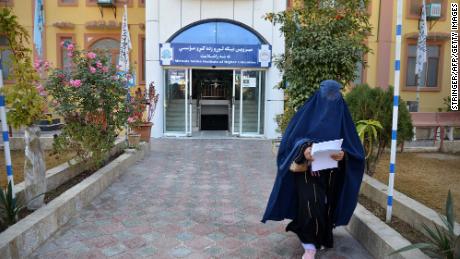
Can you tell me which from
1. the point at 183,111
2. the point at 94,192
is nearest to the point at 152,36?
the point at 183,111

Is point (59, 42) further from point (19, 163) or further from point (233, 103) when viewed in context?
point (19, 163)

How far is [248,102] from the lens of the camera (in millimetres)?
12117

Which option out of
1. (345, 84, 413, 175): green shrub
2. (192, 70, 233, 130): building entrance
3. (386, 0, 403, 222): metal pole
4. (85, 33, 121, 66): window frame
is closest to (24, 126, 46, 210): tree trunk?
(386, 0, 403, 222): metal pole

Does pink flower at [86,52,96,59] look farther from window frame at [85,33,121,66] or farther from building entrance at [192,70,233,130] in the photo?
window frame at [85,33,121,66]

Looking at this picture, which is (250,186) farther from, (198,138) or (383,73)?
(383,73)

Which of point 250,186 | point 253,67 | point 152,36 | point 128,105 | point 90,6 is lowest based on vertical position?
point 250,186

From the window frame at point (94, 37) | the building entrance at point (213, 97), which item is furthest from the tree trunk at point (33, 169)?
the window frame at point (94, 37)

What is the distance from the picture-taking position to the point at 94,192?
199 inches

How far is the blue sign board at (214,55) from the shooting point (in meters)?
11.4

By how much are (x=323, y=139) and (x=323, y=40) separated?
309cm

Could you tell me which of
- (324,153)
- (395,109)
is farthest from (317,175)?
(395,109)

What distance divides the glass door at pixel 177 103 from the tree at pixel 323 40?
5.88 m

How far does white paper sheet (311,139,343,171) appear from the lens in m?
3.01

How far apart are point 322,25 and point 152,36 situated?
22.1ft
